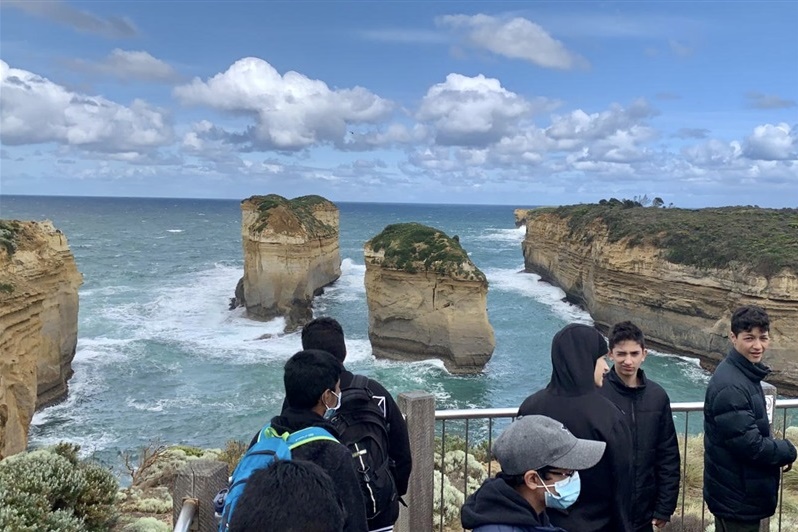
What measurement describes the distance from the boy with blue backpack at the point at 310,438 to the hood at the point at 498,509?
0.54m

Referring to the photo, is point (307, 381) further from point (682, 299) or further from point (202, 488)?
point (682, 299)

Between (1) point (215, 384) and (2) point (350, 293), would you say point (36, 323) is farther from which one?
(2) point (350, 293)

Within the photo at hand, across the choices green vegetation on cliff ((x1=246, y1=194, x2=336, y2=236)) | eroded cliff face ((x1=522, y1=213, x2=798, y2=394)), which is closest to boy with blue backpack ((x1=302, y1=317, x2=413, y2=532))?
eroded cliff face ((x1=522, y1=213, x2=798, y2=394))

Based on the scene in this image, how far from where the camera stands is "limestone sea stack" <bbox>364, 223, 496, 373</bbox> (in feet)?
86.3

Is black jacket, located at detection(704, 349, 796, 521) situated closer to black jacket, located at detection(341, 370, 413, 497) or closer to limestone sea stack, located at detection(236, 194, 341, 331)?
black jacket, located at detection(341, 370, 413, 497)

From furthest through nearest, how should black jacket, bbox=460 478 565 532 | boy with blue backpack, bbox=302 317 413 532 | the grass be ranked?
1. the grass
2. boy with blue backpack, bbox=302 317 413 532
3. black jacket, bbox=460 478 565 532

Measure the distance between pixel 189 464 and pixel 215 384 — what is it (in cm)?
2235

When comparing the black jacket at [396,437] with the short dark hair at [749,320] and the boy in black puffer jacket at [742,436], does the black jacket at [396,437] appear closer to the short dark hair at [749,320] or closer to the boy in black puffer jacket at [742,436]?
the boy in black puffer jacket at [742,436]

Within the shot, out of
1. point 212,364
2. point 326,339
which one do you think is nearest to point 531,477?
point 326,339

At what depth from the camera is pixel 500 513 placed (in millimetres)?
2295

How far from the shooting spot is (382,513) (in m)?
3.36

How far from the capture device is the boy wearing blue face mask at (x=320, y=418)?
263 cm

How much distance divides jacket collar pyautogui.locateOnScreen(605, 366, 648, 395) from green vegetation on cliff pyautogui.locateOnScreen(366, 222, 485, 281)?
21982mm

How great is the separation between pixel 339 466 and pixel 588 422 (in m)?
1.31
